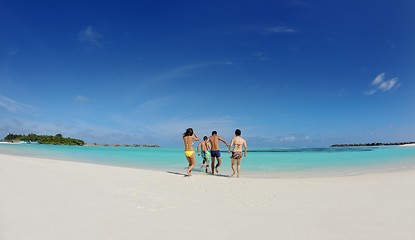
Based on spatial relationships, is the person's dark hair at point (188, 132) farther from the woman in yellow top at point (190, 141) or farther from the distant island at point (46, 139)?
the distant island at point (46, 139)

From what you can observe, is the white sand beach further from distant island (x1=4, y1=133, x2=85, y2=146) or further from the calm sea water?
distant island (x1=4, y1=133, x2=85, y2=146)

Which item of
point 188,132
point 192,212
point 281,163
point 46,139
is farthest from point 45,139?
point 192,212

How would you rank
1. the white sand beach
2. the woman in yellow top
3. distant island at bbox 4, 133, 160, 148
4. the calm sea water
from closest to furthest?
the white sand beach < the woman in yellow top < the calm sea water < distant island at bbox 4, 133, 160, 148

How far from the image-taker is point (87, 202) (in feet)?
17.1

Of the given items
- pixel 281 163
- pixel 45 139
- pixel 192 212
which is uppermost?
pixel 45 139

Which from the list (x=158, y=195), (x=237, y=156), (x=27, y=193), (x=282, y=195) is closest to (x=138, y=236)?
(x=158, y=195)

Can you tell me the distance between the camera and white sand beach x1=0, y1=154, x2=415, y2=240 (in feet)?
12.4

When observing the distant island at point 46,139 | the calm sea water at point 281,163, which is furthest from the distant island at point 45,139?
the calm sea water at point 281,163

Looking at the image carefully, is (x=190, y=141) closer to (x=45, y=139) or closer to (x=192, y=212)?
(x=192, y=212)

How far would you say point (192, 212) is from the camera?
4871 millimetres

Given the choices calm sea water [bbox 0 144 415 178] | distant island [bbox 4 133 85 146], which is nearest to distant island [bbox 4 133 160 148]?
distant island [bbox 4 133 85 146]

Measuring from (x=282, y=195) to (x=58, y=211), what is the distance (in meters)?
5.06

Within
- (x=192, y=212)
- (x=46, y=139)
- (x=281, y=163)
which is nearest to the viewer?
(x=192, y=212)

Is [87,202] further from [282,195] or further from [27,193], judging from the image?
[282,195]
